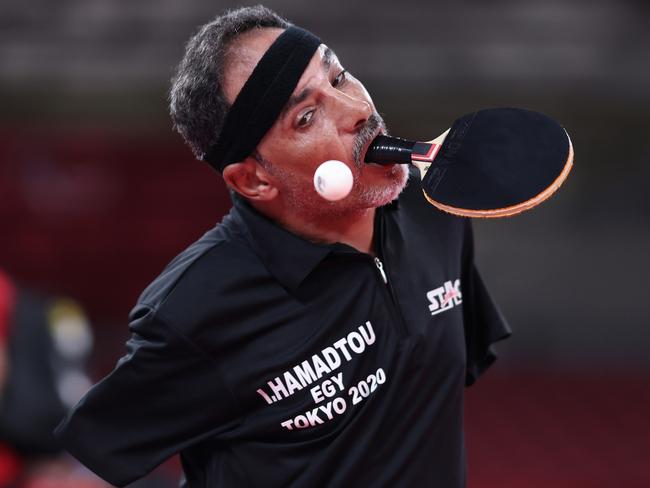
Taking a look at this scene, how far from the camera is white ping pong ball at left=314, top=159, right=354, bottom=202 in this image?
1670 millimetres

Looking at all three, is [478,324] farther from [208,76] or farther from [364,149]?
[208,76]

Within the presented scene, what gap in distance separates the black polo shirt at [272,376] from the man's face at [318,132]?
0.11 meters

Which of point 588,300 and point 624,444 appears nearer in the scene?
point 624,444

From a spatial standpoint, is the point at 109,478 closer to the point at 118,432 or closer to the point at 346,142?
the point at 118,432

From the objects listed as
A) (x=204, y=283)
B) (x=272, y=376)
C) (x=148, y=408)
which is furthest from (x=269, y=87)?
(x=148, y=408)

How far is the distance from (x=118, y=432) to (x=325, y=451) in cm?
37

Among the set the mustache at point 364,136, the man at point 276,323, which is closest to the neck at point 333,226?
the man at point 276,323

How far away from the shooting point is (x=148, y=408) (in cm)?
177

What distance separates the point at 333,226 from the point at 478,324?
0.48m

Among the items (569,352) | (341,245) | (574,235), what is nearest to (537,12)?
(574,235)

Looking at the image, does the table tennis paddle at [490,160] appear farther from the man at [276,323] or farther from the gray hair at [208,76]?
the gray hair at [208,76]

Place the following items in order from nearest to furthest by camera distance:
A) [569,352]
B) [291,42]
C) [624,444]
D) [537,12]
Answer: [291,42] < [624,444] < [537,12] < [569,352]

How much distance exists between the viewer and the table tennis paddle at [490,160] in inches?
62.5

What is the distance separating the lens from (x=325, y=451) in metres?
1.76
